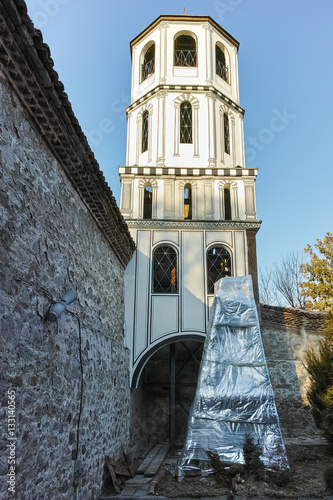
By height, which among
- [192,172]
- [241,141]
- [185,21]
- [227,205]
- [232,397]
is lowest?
[232,397]

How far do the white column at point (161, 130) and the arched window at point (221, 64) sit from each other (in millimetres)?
2284

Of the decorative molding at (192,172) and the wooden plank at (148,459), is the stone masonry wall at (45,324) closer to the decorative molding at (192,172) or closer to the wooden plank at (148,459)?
the wooden plank at (148,459)

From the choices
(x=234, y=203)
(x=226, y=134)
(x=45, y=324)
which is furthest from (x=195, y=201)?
(x=45, y=324)

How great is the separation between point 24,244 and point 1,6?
2.01 m

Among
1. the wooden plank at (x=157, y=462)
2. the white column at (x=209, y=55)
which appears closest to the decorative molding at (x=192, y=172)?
the white column at (x=209, y=55)

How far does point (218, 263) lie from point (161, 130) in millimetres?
4469

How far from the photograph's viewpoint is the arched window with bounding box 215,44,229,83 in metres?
13.8

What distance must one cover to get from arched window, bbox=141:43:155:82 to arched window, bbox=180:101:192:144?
1.96m

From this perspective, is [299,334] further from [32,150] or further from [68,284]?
[32,150]

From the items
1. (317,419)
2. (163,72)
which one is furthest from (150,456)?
(163,72)

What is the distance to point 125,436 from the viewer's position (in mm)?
8516

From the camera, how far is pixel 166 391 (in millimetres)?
12188

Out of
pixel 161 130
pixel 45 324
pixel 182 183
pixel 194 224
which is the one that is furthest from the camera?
pixel 161 130

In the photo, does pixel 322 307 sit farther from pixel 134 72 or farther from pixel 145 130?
pixel 134 72
